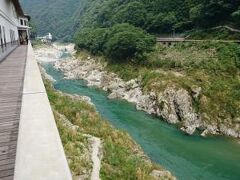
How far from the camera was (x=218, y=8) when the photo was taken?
53.7 metres

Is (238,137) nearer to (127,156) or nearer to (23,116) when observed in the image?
(127,156)

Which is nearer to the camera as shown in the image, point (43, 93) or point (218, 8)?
point (43, 93)

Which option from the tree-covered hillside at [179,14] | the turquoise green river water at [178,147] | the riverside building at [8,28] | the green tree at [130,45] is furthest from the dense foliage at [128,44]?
the riverside building at [8,28]

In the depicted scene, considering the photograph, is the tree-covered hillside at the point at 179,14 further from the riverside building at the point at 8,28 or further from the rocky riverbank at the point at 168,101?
the riverside building at the point at 8,28

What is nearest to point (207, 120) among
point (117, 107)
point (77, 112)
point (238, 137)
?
point (238, 137)

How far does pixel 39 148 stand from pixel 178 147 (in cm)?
2629

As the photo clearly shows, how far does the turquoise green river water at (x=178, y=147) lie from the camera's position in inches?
1005

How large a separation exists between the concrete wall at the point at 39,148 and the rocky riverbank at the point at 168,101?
1137 inches

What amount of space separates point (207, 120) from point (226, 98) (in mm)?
4442

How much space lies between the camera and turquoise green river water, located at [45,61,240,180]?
2553 cm

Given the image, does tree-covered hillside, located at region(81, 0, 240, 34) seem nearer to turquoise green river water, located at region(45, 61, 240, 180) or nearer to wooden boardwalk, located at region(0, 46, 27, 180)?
turquoise green river water, located at region(45, 61, 240, 180)

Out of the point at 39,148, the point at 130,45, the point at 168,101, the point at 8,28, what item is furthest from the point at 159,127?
the point at 39,148

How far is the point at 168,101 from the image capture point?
4047cm

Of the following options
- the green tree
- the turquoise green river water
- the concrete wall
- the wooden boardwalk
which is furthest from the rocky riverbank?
the concrete wall
